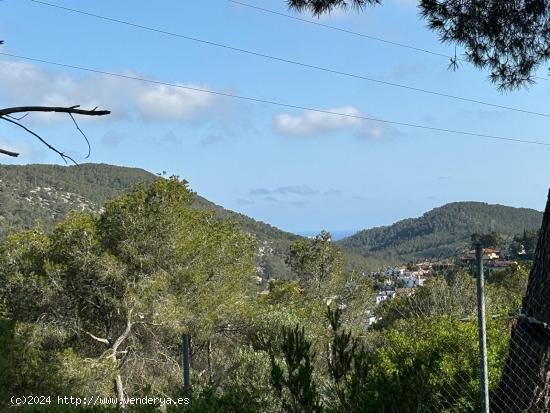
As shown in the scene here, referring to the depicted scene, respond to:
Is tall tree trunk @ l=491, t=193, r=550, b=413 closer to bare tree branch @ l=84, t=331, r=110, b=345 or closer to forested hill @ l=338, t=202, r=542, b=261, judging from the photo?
bare tree branch @ l=84, t=331, r=110, b=345

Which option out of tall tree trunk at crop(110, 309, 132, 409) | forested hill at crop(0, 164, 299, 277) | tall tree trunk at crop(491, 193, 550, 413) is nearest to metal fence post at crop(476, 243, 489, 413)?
tall tree trunk at crop(491, 193, 550, 413)

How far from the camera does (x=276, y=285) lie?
2403 centimetres

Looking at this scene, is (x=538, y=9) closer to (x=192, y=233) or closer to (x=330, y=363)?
(x=330, y=363)

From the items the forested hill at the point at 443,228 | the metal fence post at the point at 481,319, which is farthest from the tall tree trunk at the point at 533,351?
the forested hill at the point at 443,228

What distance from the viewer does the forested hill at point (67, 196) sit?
7350 centimetres

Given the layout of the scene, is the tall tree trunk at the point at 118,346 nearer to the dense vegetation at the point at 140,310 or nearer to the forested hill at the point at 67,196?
the dense vegetation at the point at 140,310

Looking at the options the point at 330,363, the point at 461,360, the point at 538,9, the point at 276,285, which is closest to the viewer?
the point at 330,363

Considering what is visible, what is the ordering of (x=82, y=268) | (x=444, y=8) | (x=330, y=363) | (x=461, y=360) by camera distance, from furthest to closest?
(x=82, y=268) < (x=461, y=360) < (x=444, y=8) < (x=330, y=363)

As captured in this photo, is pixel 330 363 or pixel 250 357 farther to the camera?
pixel 250 357

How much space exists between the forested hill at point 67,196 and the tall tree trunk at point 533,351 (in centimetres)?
5968

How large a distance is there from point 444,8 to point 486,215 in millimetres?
152784

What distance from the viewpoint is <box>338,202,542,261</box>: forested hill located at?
131125mm

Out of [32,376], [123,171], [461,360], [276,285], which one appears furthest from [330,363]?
[123,171]

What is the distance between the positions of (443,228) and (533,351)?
152743mm
